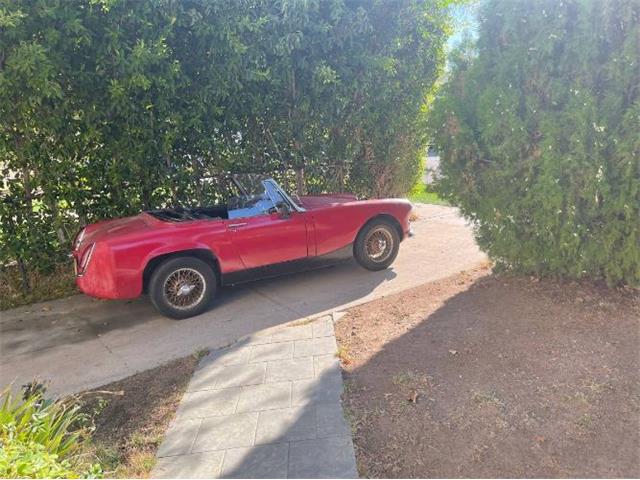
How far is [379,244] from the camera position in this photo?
5.68 metres

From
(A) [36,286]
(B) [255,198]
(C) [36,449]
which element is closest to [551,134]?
(B) [255,198]

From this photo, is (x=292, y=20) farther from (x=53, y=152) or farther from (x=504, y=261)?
(x=504, y=261)

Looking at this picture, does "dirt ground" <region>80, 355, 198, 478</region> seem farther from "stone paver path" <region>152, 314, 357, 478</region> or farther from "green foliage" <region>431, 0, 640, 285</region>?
"green foliage" <region>431, 0, 640, 285</region>

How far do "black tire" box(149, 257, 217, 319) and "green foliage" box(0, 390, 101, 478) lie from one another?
1883 millimetres

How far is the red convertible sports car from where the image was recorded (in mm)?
4285

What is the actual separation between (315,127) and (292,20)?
6.03ft

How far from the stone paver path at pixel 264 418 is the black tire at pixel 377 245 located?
1.87 metres

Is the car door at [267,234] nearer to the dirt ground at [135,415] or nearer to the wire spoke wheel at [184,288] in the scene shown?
the wire spoke wheel at [184,288]

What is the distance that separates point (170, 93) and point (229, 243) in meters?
2.00

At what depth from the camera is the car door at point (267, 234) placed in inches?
186

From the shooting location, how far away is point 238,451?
252 cm

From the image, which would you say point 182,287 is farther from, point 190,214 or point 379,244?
point 379,244

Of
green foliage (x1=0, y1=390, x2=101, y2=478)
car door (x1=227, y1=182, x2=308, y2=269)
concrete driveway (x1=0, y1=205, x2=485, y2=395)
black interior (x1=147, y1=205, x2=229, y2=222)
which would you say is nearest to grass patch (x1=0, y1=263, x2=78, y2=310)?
concrete driveway (x1=0, y1=205, x2=485, y2=395)

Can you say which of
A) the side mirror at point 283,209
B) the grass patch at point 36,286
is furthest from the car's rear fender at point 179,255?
the grass patch at point 36,286
